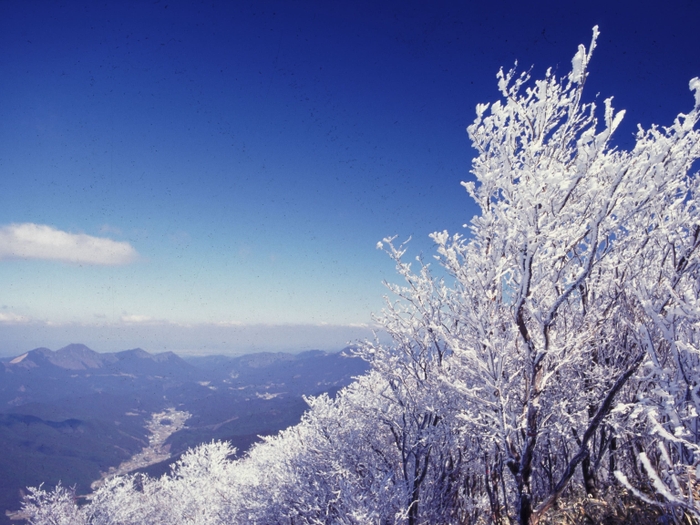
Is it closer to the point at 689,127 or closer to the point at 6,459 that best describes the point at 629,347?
the point at 689,127

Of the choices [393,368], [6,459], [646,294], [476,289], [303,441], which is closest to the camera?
[646,294]

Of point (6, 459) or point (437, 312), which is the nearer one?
point (437, 312)

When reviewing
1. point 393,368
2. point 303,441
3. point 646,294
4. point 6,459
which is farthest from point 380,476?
point 6,459

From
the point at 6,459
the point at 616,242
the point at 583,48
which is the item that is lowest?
the point at 6,459

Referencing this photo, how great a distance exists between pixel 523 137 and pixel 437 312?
4311 mm

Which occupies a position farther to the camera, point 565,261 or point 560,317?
point 560,317

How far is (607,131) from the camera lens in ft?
11.2

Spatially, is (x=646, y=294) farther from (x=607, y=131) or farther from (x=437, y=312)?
(x=437, y=312)

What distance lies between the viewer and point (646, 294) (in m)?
3.80

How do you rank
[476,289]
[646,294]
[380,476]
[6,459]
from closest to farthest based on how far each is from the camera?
1. [646,294]
2. [476,289]
3. [380,476]
4. [6,459]

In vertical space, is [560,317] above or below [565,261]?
below

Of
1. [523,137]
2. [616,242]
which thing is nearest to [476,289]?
[616,242]

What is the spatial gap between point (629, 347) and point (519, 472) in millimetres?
3658

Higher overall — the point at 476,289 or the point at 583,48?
the point at 583,48
